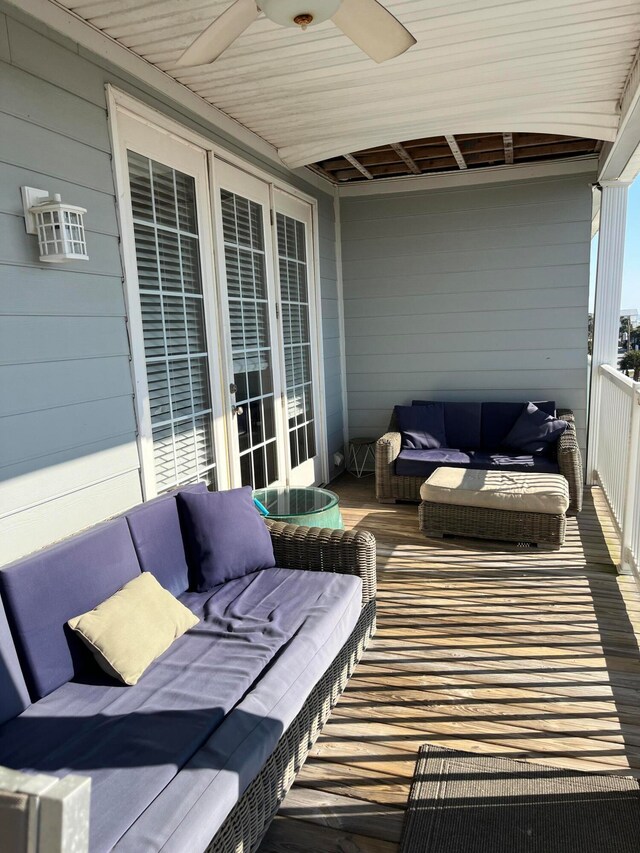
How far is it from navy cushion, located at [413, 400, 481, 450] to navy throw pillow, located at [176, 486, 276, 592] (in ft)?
10.5

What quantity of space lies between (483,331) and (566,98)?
247 centimetres

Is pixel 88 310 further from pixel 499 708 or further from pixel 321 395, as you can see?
pixel 321 395

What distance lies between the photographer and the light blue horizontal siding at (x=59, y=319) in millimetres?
2357

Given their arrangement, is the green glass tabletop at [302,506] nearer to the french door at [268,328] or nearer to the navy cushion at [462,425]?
the french door at [268,328]

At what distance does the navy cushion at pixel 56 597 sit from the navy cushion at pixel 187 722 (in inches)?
3.0

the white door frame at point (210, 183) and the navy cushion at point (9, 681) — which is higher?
the white door frame at point (210, 183)

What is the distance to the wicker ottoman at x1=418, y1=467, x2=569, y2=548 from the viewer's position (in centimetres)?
412

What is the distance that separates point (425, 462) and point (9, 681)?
384cm

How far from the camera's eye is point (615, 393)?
15.2ft

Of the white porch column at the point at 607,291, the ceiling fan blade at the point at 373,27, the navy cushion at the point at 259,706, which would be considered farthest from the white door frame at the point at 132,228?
the white porch column at the point at 607,291

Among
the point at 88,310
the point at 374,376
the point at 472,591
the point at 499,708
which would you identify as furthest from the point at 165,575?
the point at 374,376

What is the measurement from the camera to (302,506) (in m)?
3.39

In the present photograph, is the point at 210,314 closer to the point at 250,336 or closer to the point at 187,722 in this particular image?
the point at 250,336

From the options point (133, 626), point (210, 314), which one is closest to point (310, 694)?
point (133, 626)
